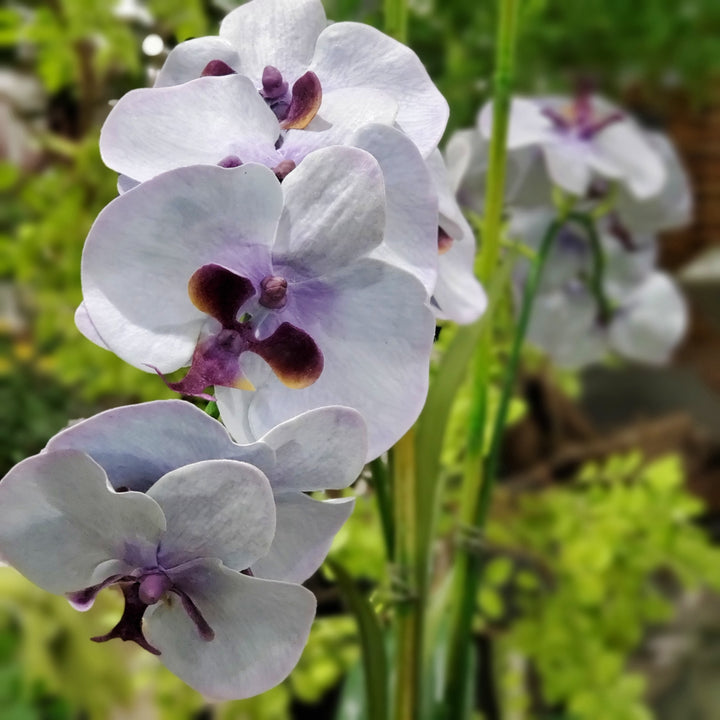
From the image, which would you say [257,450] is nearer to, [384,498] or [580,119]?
[384,498]

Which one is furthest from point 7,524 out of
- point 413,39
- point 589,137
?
point 413,39

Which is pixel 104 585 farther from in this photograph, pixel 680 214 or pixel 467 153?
pixel 680 214

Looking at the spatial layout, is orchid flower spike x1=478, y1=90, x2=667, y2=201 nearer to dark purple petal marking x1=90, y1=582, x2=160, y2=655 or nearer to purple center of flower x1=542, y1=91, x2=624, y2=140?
purple center of flower x1=542, y1=91, x2=624, y2=140

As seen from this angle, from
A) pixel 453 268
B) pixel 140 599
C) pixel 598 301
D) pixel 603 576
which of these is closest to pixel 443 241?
pixel 453 268

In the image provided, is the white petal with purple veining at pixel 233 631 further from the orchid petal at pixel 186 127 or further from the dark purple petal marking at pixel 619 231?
the dark purple petal marking at pixel 619 231

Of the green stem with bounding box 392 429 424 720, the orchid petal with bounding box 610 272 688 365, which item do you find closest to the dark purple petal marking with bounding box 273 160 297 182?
the green stem with bounding box 392 429 424 720
